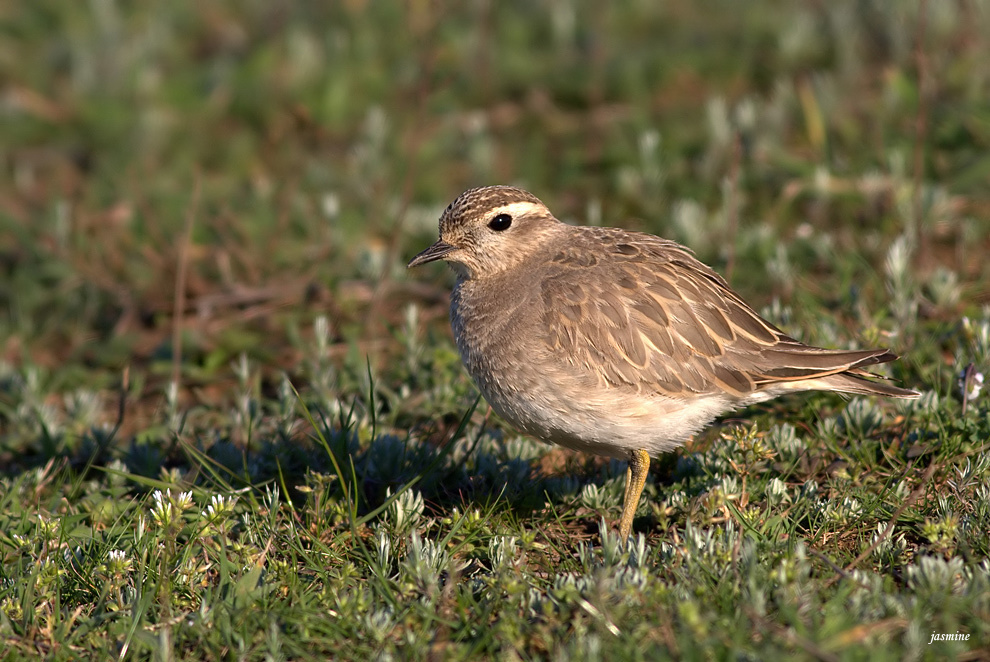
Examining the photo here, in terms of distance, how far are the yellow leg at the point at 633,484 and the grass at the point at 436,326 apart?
19 cm

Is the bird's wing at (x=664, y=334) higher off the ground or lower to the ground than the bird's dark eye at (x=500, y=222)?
lower

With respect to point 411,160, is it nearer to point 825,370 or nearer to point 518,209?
point 518,209

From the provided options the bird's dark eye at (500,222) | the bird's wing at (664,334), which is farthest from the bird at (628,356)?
the bird's dark eye at (500,222)

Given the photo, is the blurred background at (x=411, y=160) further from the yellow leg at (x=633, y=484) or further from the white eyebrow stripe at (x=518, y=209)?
the yellow leg at (x=633, y=484)

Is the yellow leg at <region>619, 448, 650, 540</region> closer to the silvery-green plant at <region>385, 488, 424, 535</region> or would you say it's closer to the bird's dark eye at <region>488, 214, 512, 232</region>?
the silvery-green plant at <region>385, 488, 424, 535</region>

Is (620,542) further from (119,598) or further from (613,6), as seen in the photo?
(613,6)

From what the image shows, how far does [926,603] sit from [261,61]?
989 cm

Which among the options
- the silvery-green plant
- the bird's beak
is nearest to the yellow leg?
the silvery-green plant

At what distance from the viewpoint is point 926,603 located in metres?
4.82

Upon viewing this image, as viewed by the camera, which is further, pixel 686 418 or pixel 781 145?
pixel 781 145

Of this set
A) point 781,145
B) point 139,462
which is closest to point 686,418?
point 139,462

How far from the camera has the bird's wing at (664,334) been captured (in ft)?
19.9

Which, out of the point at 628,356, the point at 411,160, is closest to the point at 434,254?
the point at 628,356

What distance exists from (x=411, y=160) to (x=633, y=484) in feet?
12.0
